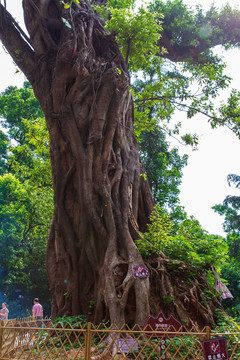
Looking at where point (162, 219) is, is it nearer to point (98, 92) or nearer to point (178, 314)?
point (178, 314)

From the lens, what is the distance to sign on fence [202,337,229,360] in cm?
293

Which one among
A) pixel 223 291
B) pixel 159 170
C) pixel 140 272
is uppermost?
pixel 159 170

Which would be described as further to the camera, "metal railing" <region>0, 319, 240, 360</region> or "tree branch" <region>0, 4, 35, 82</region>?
"tree branch" <region>0, 4, 35, 82</region>

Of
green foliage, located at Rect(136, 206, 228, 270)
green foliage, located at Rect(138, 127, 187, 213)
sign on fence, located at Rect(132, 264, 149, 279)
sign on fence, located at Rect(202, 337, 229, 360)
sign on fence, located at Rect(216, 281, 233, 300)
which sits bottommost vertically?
sign on fence, located at Rect(202, 337, 229, 360)

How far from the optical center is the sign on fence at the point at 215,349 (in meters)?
2.93

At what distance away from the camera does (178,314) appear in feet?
16.8

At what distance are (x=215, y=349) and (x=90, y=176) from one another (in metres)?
3.72

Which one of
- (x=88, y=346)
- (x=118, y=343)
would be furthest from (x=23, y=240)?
(x=88, y=346)

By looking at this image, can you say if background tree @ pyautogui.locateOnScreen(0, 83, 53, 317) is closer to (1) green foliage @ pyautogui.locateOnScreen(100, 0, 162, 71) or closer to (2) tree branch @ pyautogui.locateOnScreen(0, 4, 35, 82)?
(2) tree branch @ pyautogui.locateOnScreen(0, 4, 35, 82)

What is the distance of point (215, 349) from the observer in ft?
9.73

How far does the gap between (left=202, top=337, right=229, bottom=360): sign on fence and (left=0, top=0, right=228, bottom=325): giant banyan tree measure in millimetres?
1860

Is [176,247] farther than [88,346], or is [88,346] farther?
[176,247]

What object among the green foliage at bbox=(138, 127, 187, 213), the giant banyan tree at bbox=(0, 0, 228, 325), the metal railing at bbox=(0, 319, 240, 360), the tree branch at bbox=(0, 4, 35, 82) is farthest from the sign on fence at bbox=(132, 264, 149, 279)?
the green foliage at bbox=(138, 127, 187, 213)

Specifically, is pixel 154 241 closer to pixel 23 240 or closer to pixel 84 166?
pixel 84 166
